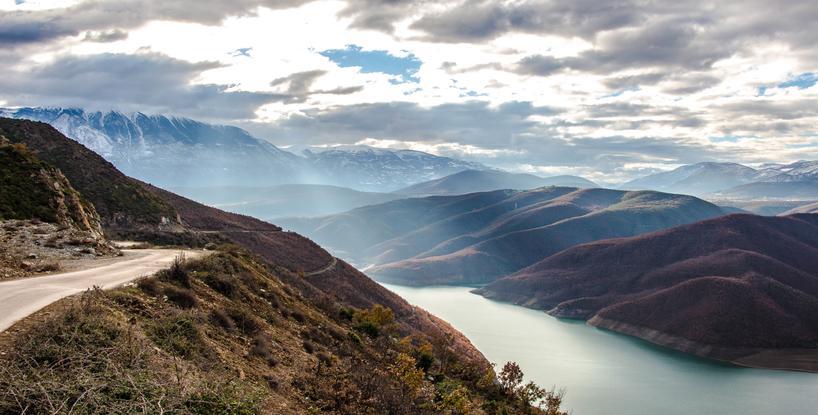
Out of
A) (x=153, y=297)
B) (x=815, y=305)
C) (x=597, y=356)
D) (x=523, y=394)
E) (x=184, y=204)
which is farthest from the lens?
(x=815, y=305)

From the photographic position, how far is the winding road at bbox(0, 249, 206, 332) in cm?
1557

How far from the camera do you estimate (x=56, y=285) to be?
19.8 meters

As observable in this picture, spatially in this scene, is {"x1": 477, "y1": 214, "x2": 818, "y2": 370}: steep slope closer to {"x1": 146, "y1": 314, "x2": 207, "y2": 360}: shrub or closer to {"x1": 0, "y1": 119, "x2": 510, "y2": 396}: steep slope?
{"x1": 0, "y1": 119, "x2": 510, "y2": 396}: steep slope

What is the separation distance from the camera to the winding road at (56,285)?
15.6 meters

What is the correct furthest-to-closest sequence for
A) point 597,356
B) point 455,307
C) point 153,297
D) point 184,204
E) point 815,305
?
point 455,307 < point 815,305 < point 597,356 < point 184,204 < point 153,297

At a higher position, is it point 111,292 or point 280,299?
point 111,292

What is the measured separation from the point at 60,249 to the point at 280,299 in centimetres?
1094

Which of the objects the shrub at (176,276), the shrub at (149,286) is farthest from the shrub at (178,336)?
the shrub at (176,276)

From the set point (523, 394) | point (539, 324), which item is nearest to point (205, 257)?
point (523, 394)

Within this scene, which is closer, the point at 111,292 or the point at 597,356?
the point at 111,292

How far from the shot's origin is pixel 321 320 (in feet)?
98.4

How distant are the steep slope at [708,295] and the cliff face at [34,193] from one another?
126946 millimetres

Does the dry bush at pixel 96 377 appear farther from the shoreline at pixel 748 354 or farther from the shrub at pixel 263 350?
the shoreline at pixel 748 354

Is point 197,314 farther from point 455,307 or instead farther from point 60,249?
point 455,307
